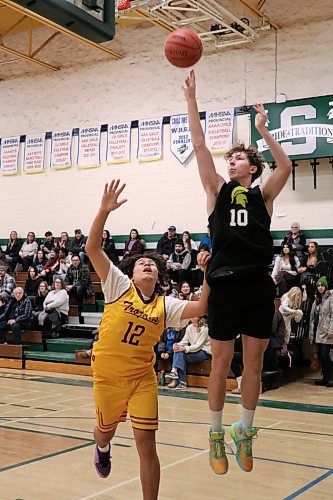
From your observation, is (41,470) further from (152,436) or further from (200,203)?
(200,203)

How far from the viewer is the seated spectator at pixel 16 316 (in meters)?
11.9

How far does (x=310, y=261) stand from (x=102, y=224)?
8.51 m

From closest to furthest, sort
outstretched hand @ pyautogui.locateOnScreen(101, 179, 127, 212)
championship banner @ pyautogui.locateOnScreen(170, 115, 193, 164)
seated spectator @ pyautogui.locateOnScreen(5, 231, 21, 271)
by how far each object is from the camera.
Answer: outstretched hand @ pyautogui.locateOnScreen(101, 179, 127, 212), championship banner @ pyautogui.locateOnScreen(170, 115, 193, 164), seated spectator @ pyautogui.locateOnScreen(5, 231, 21, 271)

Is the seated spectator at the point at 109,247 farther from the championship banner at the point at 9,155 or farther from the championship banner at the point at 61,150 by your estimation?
the championship banner at the point at 9,155

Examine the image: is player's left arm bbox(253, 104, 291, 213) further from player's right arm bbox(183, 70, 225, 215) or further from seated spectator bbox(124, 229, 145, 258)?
seated spectator bbox(124, 229, 145, 258)

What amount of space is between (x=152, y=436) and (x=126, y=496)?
39.7 inches

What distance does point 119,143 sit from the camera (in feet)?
50.5

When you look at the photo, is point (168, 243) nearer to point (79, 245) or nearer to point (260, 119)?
point (79, 245)

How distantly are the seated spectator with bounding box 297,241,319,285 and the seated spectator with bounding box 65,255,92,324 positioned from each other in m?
4.48

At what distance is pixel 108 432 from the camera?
418 cm

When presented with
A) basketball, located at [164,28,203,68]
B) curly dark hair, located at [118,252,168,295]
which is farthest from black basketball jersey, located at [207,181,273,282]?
basketball, located at [164,28,203,68]

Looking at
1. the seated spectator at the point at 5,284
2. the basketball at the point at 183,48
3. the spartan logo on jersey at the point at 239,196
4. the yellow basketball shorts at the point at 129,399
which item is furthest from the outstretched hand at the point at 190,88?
the seated spectator at the point at 5,284

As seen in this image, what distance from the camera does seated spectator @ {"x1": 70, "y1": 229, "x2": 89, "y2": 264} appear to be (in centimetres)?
1433

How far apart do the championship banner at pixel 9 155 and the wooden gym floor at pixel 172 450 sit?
28.8 feet
